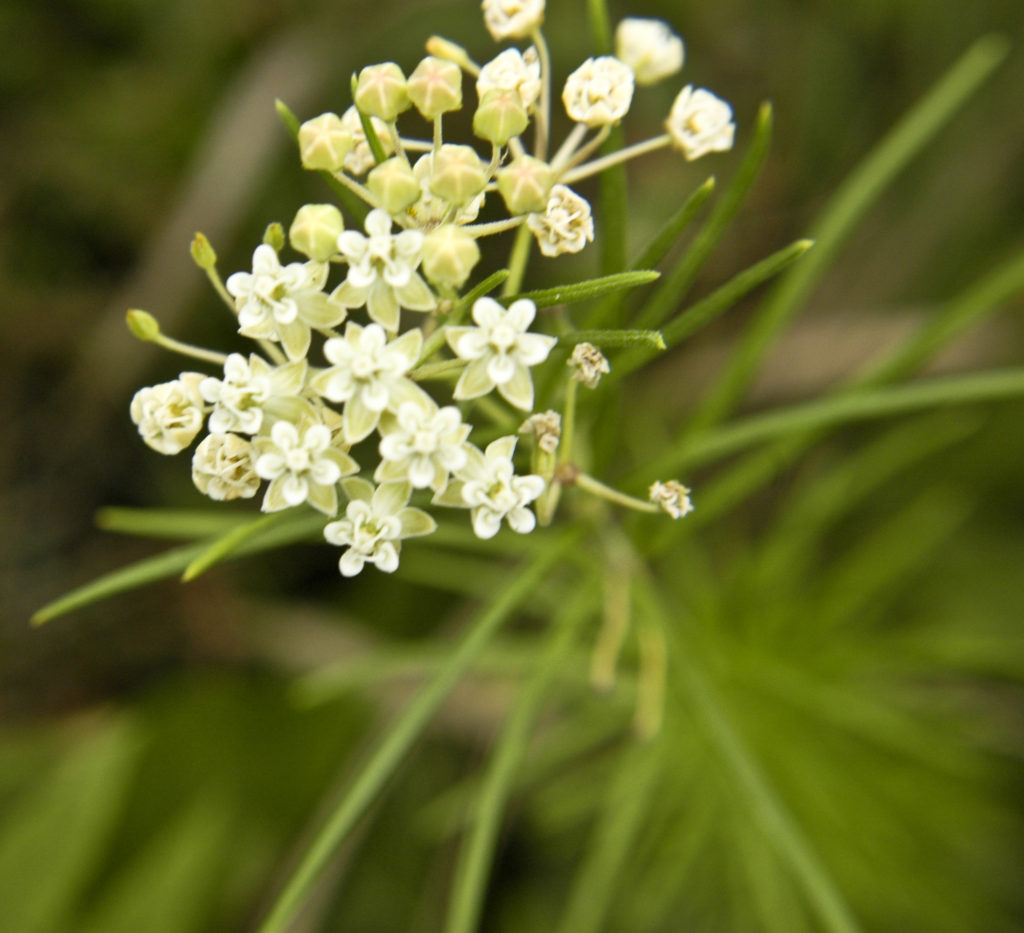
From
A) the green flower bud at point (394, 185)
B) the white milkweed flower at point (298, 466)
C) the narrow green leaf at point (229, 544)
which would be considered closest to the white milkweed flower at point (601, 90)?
the green flower bud at point (394, 185)

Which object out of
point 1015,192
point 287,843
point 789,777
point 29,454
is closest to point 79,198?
point 29,454

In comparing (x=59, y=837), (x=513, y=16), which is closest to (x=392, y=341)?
(x=513, y=16)

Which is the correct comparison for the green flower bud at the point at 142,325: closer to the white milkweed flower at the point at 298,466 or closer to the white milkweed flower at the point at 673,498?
the white milkweed flower at the point at 298,466

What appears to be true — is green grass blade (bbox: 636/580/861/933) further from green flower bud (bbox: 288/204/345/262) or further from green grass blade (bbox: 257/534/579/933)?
green flower bud (bbox: 288/204/345/262)

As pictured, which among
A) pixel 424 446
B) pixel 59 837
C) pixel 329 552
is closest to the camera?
pixel 424 446

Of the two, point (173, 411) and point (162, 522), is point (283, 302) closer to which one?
point (173, 411)

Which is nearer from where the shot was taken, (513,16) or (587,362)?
(587,362)

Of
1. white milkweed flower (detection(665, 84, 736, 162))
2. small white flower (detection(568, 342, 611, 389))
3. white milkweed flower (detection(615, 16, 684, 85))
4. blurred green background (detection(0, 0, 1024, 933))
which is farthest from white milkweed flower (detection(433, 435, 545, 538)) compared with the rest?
blurred green background (detection(0, 0, 1024, 933))

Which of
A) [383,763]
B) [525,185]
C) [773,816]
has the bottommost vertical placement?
[773,816]

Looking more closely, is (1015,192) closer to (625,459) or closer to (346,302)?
(625,459)
